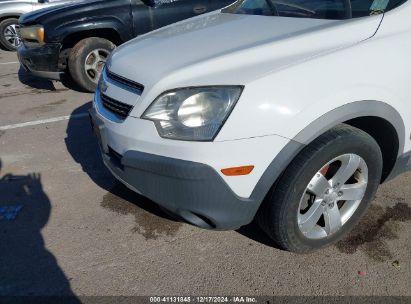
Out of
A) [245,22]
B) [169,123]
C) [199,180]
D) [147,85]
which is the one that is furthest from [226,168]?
[245,22]

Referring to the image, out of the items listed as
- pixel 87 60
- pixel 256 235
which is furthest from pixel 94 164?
pixel 87 60

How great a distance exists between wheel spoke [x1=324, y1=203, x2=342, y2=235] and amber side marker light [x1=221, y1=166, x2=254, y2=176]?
0.73 m

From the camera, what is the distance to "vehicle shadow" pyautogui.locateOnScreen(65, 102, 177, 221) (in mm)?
3051

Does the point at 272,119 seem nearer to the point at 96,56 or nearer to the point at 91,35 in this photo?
the point at 96,56

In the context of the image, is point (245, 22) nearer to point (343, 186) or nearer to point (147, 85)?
point (147, 85)

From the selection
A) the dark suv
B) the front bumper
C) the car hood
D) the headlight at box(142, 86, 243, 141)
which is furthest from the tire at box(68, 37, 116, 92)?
the headlight at box(142, 86, 243, 141)

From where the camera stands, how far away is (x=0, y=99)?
19.4ft

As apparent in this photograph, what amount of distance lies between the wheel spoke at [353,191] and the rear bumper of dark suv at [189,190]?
66 centimetres

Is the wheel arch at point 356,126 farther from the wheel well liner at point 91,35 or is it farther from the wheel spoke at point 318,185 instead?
the wheel well liner at point 91,35

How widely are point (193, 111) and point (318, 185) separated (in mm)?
859

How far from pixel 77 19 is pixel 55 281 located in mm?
4084

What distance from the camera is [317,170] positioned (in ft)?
7.10

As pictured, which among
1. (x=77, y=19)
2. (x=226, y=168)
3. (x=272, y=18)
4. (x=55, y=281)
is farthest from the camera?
(x=77, y=19)

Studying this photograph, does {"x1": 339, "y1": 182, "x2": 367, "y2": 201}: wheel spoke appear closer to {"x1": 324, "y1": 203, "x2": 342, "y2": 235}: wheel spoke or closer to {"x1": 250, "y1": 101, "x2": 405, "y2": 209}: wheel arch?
{"x1": 324, "y1": 203, "x2": 342, "y2": 235}: wheel spoke
